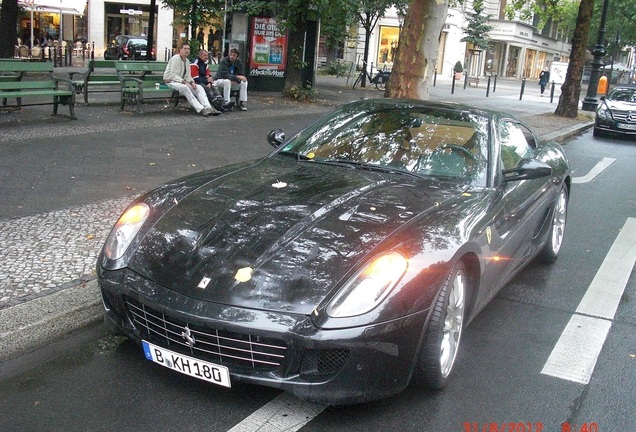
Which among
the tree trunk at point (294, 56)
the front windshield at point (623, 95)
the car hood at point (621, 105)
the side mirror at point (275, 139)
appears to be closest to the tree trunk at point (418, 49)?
the side mirror at point (275, 139)

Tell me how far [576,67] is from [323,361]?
20.2m

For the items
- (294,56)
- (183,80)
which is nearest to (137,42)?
(294,56)

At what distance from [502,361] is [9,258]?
11.7 ft

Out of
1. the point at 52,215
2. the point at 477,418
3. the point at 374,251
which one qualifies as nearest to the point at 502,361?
the point at 477,418

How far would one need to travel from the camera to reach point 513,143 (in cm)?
523

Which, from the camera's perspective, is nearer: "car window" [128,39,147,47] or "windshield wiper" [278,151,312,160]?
"windshield wiper" [278,151,312,160]

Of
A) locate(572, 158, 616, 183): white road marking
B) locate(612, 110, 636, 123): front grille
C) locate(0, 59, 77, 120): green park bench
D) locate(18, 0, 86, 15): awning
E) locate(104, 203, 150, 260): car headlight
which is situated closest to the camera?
locate(104, 203, 150, 260): car headlight

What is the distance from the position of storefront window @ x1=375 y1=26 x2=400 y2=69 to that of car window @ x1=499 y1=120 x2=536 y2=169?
4303 centimetres

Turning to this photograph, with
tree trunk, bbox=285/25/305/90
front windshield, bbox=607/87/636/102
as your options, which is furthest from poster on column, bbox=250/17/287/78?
front windshield, bbox=607/87/636/102

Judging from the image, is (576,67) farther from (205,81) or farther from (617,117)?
(205,81)

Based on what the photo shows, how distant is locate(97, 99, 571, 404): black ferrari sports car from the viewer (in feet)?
10.2

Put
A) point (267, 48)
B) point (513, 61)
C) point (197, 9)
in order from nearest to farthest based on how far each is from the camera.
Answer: point (267, 48), point (197, 9), point (513, 61)

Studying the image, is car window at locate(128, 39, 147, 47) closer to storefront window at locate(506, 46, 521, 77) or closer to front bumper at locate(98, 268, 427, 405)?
front bumper at locate(98, 268, 427, 405)

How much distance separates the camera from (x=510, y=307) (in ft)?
16.5
